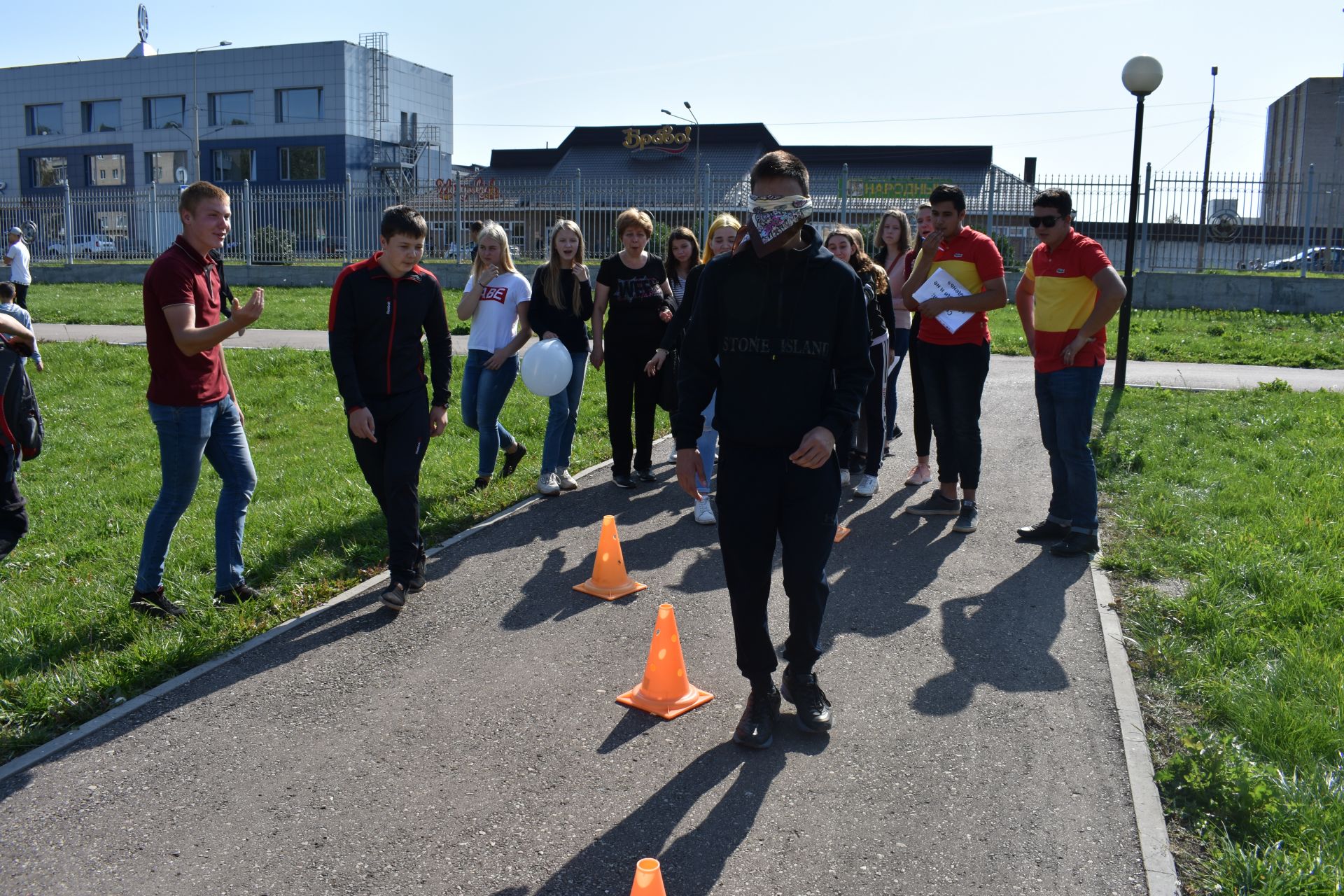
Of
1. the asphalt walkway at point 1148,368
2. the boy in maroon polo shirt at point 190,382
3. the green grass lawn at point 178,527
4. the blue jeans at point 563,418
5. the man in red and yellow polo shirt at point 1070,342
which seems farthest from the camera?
the asphalt walkway at point 1148,368

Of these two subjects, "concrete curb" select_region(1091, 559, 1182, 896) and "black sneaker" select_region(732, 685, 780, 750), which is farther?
"black sneaker" select_region(732, 685, 780, 750)

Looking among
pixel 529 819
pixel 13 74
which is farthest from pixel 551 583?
pixel 13 74

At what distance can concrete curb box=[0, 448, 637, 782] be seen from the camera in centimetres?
412

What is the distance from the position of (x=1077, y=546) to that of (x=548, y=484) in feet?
12.6

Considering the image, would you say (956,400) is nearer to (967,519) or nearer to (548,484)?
(967,519)

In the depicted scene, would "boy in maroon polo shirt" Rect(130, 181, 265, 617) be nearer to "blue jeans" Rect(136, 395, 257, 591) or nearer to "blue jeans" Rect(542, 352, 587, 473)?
"blue jeans" Rect(136, 395, 257, 591)

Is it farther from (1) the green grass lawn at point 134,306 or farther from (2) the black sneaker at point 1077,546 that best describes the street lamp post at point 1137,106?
(1) the green grass lawn at point 134,306

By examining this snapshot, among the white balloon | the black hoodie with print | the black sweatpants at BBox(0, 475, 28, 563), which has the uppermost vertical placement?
the black hoodie with print

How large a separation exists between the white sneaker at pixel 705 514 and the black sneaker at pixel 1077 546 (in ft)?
7.35

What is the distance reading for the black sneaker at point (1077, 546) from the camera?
21.4 feet

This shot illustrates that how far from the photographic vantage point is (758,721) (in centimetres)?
418

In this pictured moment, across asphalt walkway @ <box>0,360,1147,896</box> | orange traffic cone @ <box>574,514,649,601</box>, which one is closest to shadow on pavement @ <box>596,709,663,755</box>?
asphalt walkway @ <box>0,360,1147,896</box>

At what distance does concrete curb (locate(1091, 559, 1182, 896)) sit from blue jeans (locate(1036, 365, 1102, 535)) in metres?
0.99

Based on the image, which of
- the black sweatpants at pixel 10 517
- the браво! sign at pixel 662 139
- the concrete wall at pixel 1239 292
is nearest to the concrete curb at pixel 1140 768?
the black sweatpants at pixel 10 517
